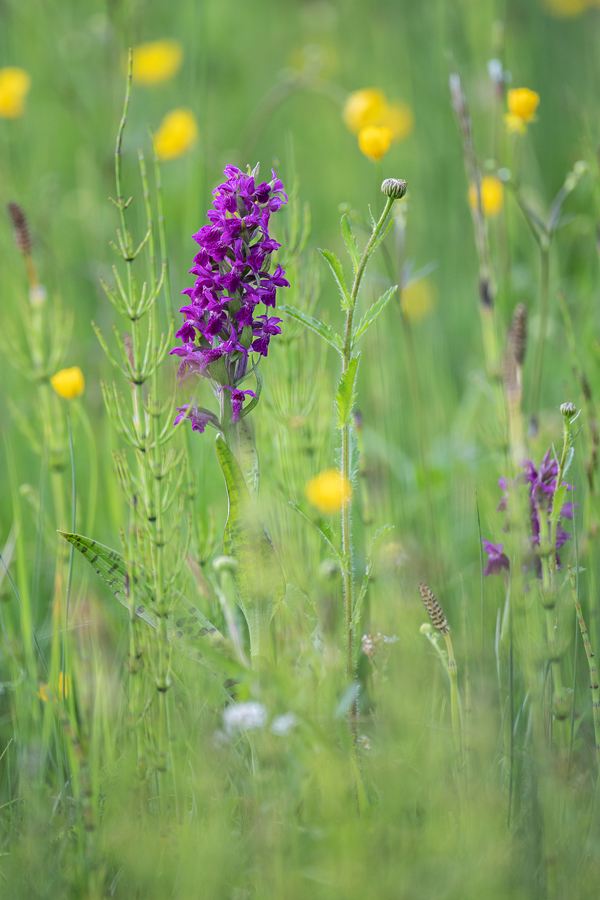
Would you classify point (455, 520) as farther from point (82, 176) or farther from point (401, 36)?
point (401, 36)

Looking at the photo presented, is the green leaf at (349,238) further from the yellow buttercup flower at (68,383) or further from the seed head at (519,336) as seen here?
the yellow buttercup flower at (68,383)

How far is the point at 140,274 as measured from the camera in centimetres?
292

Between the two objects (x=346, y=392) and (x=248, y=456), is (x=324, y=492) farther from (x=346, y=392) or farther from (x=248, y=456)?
(x=346, y=392)

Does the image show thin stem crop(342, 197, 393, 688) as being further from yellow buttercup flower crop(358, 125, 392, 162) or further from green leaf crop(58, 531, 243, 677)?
yellow buttercup flower crop(358, 125, 392, 162)

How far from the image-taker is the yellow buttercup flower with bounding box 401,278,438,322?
3.34 meters

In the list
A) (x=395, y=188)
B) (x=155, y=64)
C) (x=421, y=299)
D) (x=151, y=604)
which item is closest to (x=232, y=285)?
(x=395, y=188)

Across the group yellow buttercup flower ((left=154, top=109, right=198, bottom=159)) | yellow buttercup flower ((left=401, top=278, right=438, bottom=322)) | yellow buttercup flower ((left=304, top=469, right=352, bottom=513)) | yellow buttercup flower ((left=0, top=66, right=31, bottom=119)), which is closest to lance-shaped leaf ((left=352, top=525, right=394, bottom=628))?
yellow buttercup flower ((left=304, top=469, right=352, bottom=513))

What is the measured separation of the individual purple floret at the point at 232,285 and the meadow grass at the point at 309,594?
1.6 inches

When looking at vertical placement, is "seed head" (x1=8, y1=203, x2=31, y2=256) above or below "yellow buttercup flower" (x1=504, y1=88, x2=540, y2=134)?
below

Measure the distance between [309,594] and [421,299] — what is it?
7.81ft

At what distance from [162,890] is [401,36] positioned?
4093 mm

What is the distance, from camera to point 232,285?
1128mm

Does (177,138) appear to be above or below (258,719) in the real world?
above

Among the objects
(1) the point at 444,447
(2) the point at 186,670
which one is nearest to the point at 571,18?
(1) the point at 444,447
